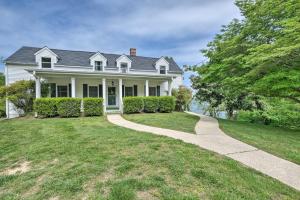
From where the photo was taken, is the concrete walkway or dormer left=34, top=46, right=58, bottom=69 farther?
dormer left=34, top=46, right=58, bottom=69

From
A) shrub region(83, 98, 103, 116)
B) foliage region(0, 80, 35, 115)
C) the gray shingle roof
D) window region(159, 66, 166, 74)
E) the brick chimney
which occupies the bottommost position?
shrub region(83, 98, 103, 116)

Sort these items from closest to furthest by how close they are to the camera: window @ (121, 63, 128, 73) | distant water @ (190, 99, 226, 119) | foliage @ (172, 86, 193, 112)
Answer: foliage @ (172, 86, 193, 112) → distant water @ (190, 99, 226, 119) → window @ (121, 63, 128, 73)

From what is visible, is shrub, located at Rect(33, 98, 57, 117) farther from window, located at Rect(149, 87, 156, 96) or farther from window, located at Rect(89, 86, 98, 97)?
window, located at Rect(149, 87, 156, 96)

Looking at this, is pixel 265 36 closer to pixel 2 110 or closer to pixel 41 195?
pixel 41 195

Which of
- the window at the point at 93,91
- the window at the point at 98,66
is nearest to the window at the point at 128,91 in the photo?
the window at the point at 93,91

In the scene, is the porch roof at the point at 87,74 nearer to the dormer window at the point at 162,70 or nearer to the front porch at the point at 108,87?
the front porch at the point at 108,87

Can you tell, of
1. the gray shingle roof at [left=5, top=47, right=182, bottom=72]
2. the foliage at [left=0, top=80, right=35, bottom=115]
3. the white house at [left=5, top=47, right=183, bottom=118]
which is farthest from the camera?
the gray shingle roof at [left=5, top=47, right=182, bottom=72]

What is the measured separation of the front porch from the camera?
1650cm

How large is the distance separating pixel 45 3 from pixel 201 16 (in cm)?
1012

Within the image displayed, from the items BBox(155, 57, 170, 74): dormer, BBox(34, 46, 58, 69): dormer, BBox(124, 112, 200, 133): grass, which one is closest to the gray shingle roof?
BBox(34, 46, 58, 69): dormer

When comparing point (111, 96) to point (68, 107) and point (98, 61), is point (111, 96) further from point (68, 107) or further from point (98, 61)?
point (68, 107)

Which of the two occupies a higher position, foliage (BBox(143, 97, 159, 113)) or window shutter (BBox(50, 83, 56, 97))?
window shutter (BBox(50, 83, 56, 97))

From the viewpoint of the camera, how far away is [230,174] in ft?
12.3

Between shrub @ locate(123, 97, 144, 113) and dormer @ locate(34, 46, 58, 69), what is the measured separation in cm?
839
